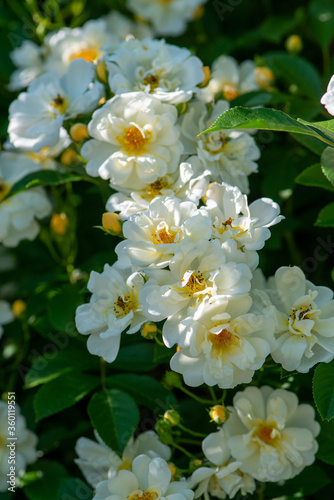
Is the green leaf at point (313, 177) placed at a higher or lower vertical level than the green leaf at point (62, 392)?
higher

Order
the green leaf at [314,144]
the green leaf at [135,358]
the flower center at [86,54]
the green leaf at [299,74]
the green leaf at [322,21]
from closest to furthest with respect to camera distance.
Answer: the green leaf at [314,144], the green leaf at [135,358], the green leaf at [299,74], the flower center at [86,54], the green leaf at [322,21]

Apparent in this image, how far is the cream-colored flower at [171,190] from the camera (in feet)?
3.72

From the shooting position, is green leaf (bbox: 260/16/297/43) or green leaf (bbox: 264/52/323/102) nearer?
green leaf (bbox: 264/52/323/102)

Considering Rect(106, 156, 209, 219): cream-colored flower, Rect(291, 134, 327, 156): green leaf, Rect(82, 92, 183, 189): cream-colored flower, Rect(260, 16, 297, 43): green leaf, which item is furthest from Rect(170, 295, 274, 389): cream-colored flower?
Rect(260, 16, 297, 43): green leaf

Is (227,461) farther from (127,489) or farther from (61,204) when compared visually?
(61,204)

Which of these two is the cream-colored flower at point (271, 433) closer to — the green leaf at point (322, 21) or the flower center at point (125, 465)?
the flower center at point (125, 465)

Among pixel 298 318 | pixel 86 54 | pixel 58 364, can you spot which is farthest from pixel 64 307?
pixel 86 54

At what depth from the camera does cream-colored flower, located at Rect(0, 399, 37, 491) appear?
4.85ft

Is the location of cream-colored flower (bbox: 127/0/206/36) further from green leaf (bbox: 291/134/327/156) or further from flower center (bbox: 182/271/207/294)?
flower center (bbox: 182/271/207/294)

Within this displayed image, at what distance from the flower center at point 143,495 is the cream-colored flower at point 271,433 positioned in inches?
6.3

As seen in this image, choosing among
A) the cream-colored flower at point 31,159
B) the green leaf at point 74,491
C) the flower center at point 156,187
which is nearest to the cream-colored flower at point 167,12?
the cream-colored flower at point 31,159

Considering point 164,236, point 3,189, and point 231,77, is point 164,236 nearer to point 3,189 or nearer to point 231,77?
point 3,189

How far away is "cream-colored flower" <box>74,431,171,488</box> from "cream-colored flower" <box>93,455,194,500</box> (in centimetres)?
5

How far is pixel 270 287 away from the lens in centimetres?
109
